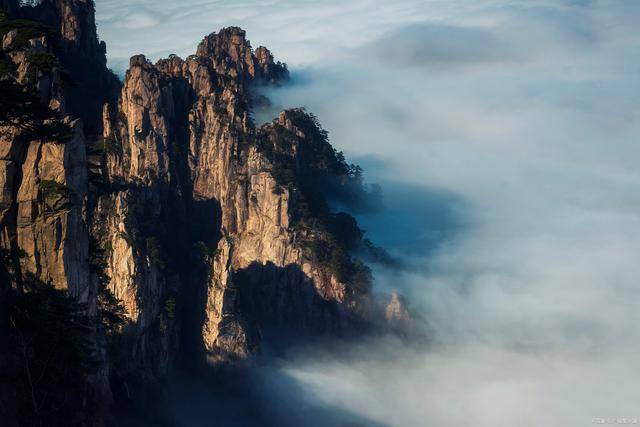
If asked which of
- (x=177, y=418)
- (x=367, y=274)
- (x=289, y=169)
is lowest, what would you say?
(x=177, y=418)

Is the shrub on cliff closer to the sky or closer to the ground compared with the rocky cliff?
closer to the ground

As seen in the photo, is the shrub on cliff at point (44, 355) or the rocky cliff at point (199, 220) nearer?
the shrub on cliff at point (44, 355)

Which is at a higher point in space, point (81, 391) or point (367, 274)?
point (367, 274)

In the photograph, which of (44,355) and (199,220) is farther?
(199,220)

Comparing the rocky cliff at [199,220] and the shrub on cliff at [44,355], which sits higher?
the rocky cliff at [199,220]

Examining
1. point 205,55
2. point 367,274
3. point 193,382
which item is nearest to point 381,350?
point 367,274

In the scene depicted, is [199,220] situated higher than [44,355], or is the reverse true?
[199,220]

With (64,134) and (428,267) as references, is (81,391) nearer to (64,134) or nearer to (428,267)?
(64,134)

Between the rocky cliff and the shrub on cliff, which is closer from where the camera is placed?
the shrub on cliff
